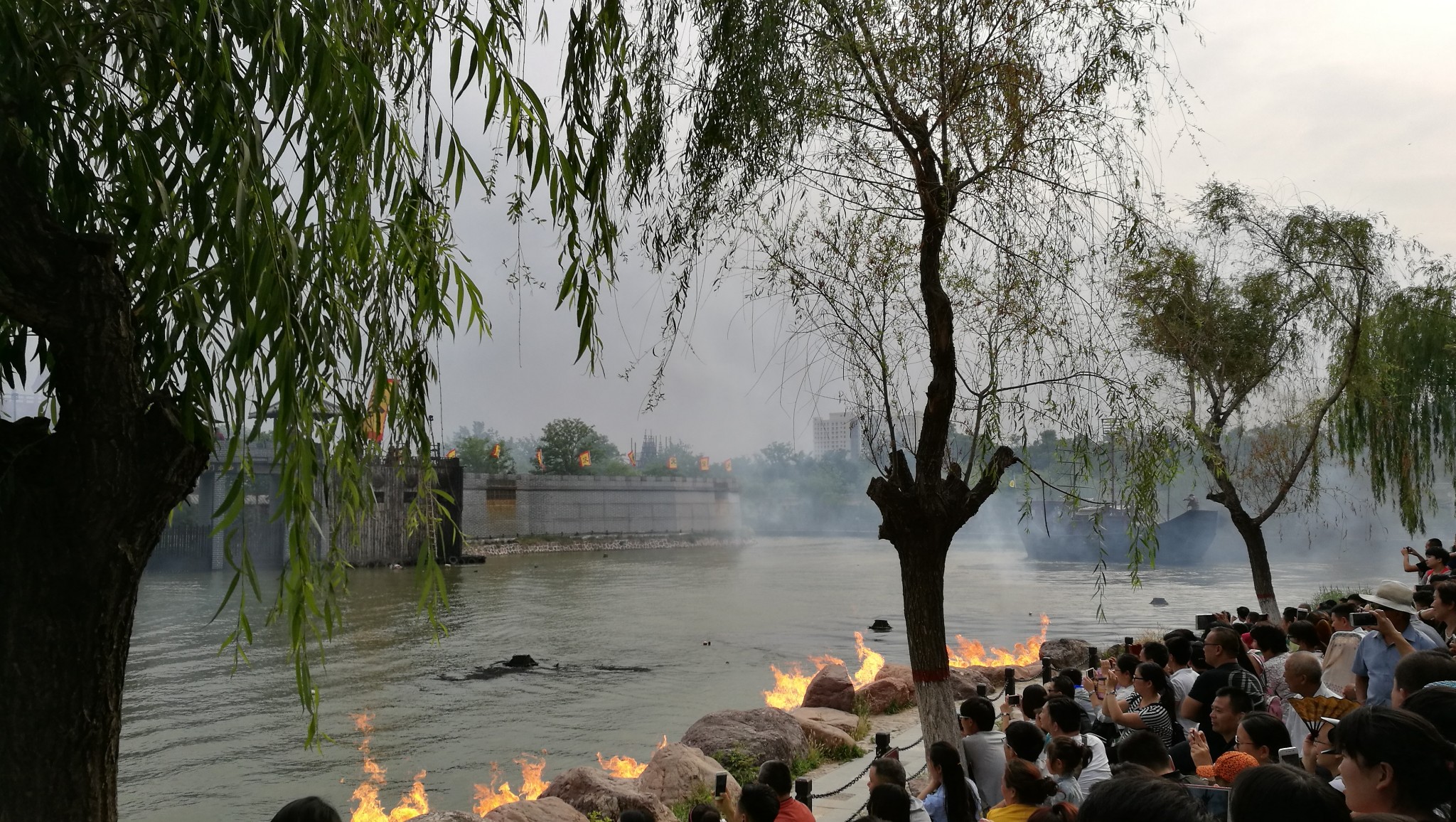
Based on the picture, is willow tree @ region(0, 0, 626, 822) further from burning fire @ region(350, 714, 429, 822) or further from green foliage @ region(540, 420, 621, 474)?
green foliage @ region(540, 420, 621, 474)

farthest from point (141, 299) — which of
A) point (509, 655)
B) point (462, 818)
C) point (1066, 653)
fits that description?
point (509, 655)

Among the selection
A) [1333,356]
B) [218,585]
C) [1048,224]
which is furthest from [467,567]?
[1048,224]

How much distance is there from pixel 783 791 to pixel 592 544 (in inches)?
2491

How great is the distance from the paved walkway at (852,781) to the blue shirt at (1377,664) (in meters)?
2.98

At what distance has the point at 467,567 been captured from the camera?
50.1m

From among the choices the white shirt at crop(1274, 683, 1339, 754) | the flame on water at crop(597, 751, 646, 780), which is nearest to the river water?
the flame on water at crop(597, 751, 646, 780)

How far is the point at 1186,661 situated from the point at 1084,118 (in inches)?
145

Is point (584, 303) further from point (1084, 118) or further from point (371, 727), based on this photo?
point (371, 727)

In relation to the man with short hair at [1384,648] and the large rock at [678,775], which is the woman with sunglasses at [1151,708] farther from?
the large rock at [678,775]

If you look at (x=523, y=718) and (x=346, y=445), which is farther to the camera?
(x=523, y=718)

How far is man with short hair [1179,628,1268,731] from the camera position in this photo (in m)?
5.47

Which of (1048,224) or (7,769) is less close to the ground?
(1048,224)

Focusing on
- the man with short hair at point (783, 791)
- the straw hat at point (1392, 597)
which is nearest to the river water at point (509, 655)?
the man with short hair at point (783, 791)

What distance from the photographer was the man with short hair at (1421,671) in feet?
12.7
